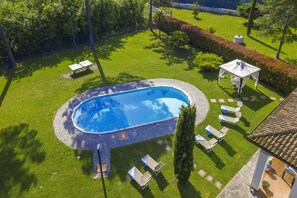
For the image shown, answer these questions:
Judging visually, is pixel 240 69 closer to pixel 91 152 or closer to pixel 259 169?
pixel 259 169

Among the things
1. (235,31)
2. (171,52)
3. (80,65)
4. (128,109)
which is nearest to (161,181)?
(128,109)

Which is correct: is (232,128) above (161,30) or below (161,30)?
below

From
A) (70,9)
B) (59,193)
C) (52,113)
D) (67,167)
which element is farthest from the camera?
(70,9)

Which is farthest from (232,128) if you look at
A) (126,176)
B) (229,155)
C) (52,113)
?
(52,113)

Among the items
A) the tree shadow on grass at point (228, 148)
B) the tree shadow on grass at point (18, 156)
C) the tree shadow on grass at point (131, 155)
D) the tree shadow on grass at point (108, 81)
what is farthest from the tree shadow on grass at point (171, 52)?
the tree shadow on grass at point (18, 156)

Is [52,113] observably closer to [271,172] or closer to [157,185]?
[157,185]

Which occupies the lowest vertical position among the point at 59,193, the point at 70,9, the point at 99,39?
the point at 59,193

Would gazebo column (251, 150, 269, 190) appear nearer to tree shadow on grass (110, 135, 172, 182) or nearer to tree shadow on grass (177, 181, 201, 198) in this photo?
tree shadow on grass (177, 181, 201, 198)
